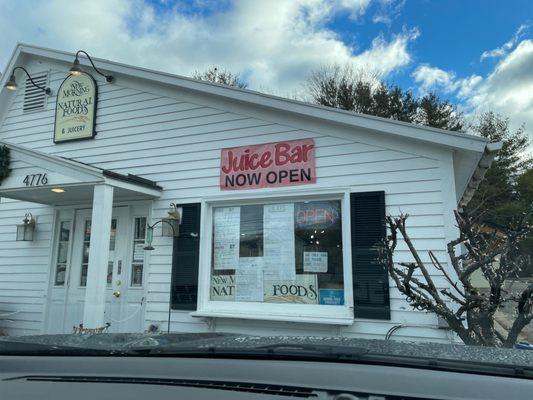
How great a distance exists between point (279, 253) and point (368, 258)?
50.4 inches

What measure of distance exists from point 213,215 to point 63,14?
21.8 ft

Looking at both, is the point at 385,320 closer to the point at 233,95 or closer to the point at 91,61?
the point at 233,95

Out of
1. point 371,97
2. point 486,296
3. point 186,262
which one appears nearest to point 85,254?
point 186,262

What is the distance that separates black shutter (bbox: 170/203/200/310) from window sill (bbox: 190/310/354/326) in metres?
0.32

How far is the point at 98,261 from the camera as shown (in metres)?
6.28

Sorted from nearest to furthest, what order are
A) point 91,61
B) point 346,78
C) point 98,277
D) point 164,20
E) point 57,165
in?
point 98,277
point 57,165
point 91,61
point 164,20
point 346,78

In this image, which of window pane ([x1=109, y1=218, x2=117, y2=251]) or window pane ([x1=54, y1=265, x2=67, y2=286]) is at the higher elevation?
window pane ([x1=109, y1=218, x2=117, y2=251])

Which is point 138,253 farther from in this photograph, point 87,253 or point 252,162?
point 252,162

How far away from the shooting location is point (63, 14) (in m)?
10.2

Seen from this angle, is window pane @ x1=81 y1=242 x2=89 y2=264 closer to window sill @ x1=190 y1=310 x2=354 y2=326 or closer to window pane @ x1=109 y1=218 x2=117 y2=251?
window pane @ x1=109 y1=218 x2=117 y2=251

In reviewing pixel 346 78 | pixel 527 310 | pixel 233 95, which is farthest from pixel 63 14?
pixel 346 78

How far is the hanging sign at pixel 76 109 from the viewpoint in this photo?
8188 millimetres

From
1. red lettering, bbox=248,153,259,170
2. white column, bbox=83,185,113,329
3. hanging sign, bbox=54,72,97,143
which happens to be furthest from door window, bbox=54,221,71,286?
red lettering, bbox=248,153,259,170

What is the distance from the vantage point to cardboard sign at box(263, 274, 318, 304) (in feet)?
20.1
